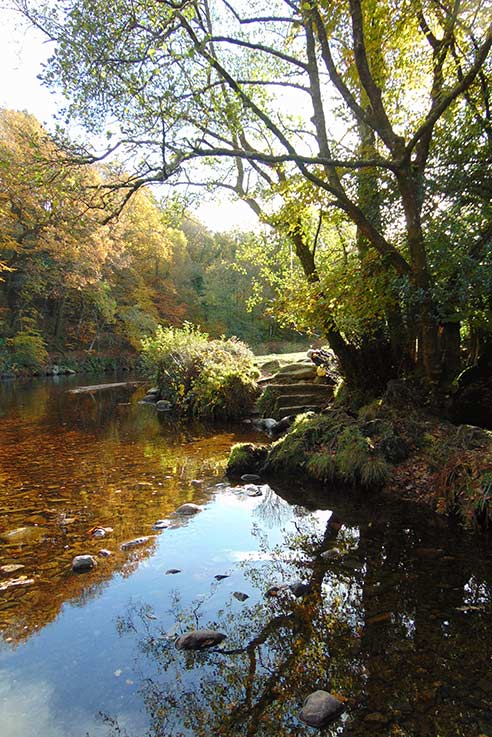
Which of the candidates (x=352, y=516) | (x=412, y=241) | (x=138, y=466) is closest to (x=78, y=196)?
(x=138, y=466)

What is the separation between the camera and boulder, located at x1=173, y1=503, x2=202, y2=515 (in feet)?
18.8

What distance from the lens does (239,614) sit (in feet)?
11.7

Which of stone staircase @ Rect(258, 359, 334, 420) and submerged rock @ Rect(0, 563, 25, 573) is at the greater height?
stone staircase @ Rect(258, 359, 334, 420)

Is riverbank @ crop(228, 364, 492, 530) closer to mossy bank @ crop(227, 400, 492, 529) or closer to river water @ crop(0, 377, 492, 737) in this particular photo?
mossy bank @ crop(227, 400, 492, 529)

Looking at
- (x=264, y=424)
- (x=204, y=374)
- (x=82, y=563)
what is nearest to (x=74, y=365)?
(x=204, y=374)

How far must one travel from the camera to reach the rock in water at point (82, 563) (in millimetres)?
4203

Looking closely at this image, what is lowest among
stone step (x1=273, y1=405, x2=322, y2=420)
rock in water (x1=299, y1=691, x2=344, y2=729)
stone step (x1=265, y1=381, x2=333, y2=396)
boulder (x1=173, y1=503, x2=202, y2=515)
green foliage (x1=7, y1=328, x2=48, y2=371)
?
boulder (x1=173, y1=503, x2=202, y2=515)

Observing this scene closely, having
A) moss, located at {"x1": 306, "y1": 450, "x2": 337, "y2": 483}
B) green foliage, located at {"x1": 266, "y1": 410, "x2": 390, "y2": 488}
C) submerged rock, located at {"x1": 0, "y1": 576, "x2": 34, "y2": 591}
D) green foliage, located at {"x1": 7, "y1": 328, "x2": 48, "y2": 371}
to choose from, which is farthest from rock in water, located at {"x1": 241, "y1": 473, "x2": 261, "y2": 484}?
green foliage, located at {"x1": 7, "y1": 328, "x2": 48, "y2": 371}

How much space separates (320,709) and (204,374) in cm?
1095

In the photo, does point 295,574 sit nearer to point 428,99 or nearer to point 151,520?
point 151,520

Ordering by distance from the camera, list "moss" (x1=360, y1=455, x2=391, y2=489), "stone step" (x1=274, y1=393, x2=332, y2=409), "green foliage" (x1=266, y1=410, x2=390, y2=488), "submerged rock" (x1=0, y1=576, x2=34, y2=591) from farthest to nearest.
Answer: "stone step" (x1=274, y1=393, x2=332, y2=409) < "green foliage" (x1=266, y1=410, x2=390, y2=488) < "moss" (x1=360, y1=455, x2=391, y2=489) < "submerged rock" (x1=0, y1=576, x2=34, y2=591)

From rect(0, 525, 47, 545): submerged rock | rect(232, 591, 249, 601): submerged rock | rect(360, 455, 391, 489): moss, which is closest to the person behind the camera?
rect(232, 591, 249, 601): submerged rock

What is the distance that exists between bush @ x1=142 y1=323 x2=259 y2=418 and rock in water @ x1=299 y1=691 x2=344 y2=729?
10262 millimetres

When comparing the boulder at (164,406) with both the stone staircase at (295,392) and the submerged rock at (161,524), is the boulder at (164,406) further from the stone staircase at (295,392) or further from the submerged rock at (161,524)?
the submerged rock at (161,524)
